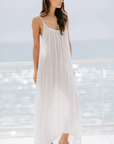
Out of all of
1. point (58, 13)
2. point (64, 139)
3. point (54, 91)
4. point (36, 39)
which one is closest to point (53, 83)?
point (54, 91)

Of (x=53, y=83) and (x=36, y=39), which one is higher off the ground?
(x=36, y=39)

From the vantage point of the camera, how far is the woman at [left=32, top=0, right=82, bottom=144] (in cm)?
171

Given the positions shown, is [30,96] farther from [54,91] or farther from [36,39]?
[36,39]

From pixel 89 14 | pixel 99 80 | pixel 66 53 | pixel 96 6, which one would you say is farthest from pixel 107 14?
pixel 66 53

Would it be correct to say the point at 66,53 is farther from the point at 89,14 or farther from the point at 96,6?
the point at 89,14

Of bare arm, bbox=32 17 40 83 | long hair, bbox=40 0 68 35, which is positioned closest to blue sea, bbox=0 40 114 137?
bare arm, bbox=32 17 40 83

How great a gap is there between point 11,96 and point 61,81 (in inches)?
42.8

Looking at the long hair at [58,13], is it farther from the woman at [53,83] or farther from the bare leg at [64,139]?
the bare leg at [64,139]

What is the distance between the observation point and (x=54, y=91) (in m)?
1.72

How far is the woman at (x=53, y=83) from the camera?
1.71 meters

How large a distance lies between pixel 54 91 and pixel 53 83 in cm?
7

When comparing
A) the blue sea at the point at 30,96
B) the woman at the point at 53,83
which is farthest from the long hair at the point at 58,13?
the blue sea at the point at 30,96

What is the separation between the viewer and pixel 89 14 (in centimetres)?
1484

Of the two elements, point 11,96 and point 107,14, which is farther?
point 107,14
